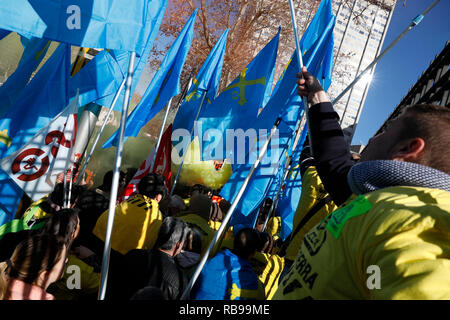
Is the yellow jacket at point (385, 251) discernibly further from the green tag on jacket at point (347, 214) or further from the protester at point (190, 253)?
the protester at point (190, 253)

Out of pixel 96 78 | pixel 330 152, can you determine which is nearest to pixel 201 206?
pixel 330 152

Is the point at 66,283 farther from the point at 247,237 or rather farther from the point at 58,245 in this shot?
the point at 247,237

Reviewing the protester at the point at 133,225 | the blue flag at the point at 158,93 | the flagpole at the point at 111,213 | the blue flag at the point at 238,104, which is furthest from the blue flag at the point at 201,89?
the flagpole at the point at 111,213

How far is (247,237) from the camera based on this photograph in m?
2.56

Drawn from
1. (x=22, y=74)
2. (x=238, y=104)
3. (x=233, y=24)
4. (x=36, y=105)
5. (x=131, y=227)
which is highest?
(x=233, y=24)

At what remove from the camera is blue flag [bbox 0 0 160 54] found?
2137 mm

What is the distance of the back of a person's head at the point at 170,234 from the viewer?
2.39 m

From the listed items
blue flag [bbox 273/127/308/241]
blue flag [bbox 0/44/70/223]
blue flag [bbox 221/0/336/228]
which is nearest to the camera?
blue flag [bbox 0/44/70/223]

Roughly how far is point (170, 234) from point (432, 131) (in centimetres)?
196

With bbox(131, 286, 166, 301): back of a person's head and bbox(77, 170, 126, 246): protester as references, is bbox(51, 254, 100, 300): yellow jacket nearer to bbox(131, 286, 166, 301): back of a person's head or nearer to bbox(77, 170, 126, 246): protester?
bbox(77, 170, 126, 246): protester

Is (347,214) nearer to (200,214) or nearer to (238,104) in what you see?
(200,214)

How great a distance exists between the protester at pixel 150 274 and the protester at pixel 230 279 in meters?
0.16

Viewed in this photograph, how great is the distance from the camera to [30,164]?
272 centimetres

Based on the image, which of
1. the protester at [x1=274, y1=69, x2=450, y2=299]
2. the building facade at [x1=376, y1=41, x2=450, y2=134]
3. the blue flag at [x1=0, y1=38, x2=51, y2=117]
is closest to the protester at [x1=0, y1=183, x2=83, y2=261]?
the blue flag at [x1=0, y1=38, x2=51, y2=117]
